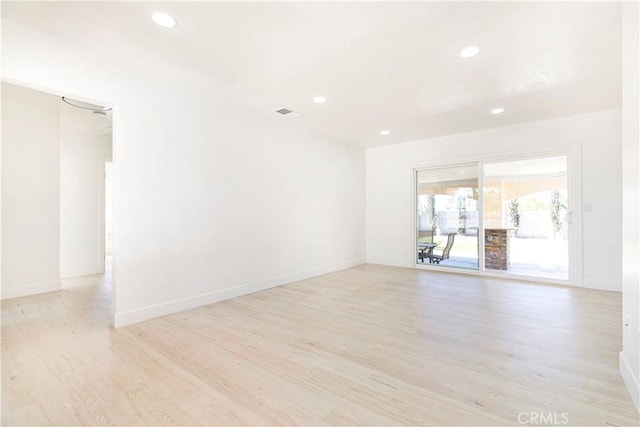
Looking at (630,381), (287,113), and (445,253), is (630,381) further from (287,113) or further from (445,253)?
(287,113)

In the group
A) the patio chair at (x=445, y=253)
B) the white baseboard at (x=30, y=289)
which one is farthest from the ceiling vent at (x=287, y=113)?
the white baseboard at (x=30, y=289)

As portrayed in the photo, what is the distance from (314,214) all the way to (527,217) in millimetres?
3596

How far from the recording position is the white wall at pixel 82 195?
5.06 meters

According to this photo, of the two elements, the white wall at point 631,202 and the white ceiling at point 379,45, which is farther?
the white ceiling at point 379,45

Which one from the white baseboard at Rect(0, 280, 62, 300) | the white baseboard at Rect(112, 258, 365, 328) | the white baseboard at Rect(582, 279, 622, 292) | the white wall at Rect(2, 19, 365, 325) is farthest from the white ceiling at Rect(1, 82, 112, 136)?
the white baseboard at Rect(582, 279, 622, 292)

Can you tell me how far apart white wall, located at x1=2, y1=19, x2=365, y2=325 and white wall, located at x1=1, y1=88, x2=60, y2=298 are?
7.41 feet

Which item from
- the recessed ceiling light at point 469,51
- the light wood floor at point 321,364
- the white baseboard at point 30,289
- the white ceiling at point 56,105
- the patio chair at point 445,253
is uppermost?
the white ceiling at point 56,105

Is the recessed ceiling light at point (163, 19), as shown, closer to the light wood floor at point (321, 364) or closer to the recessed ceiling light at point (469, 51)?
the recessed ceiling light at point (469, 51)

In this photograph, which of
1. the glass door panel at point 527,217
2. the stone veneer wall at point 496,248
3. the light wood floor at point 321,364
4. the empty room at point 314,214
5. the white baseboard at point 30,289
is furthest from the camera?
the stone veneer wall at point 496,248

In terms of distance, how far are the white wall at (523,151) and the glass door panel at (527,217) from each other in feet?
0.89

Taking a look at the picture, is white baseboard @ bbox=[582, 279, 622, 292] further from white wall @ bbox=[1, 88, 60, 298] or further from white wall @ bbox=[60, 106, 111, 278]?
white wall @ bbox=[60, 106, 111, 278]

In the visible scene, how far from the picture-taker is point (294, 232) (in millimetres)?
4805

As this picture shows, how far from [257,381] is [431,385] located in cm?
113

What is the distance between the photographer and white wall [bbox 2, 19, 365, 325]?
8.80ft
